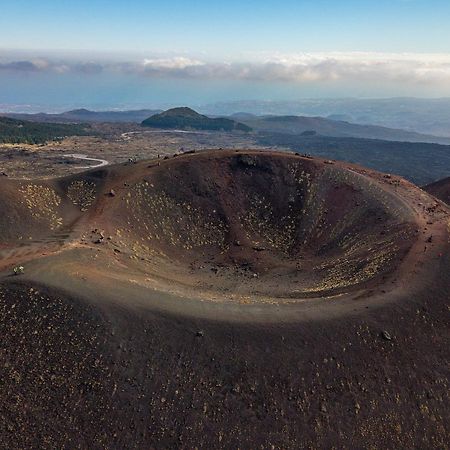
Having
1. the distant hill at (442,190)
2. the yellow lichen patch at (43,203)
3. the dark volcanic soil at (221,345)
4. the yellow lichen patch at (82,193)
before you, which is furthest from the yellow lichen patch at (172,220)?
the distant hill at (442,190)

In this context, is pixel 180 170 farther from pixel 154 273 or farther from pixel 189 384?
pixel 189 384

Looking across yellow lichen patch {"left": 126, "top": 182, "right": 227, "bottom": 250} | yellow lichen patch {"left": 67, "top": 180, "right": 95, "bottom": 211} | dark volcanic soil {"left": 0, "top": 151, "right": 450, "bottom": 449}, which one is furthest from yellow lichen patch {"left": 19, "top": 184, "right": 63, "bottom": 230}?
yellow lichen patch {"left": 126, "top": 182, "right": 227, "bottom": 250}

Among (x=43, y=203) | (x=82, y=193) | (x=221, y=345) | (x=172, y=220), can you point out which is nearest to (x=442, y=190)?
(x=172, y=220)

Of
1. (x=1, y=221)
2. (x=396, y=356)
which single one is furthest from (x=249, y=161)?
(x=396, y=356)

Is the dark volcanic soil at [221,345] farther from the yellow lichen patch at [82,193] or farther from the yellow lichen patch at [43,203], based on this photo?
the yellow lichen patch at [82,193]

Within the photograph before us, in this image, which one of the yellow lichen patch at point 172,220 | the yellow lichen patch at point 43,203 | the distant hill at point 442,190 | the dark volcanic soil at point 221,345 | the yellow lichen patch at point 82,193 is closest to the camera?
the dark volcanic soil at point 221,345

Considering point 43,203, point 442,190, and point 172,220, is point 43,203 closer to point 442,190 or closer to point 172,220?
point 172,220
